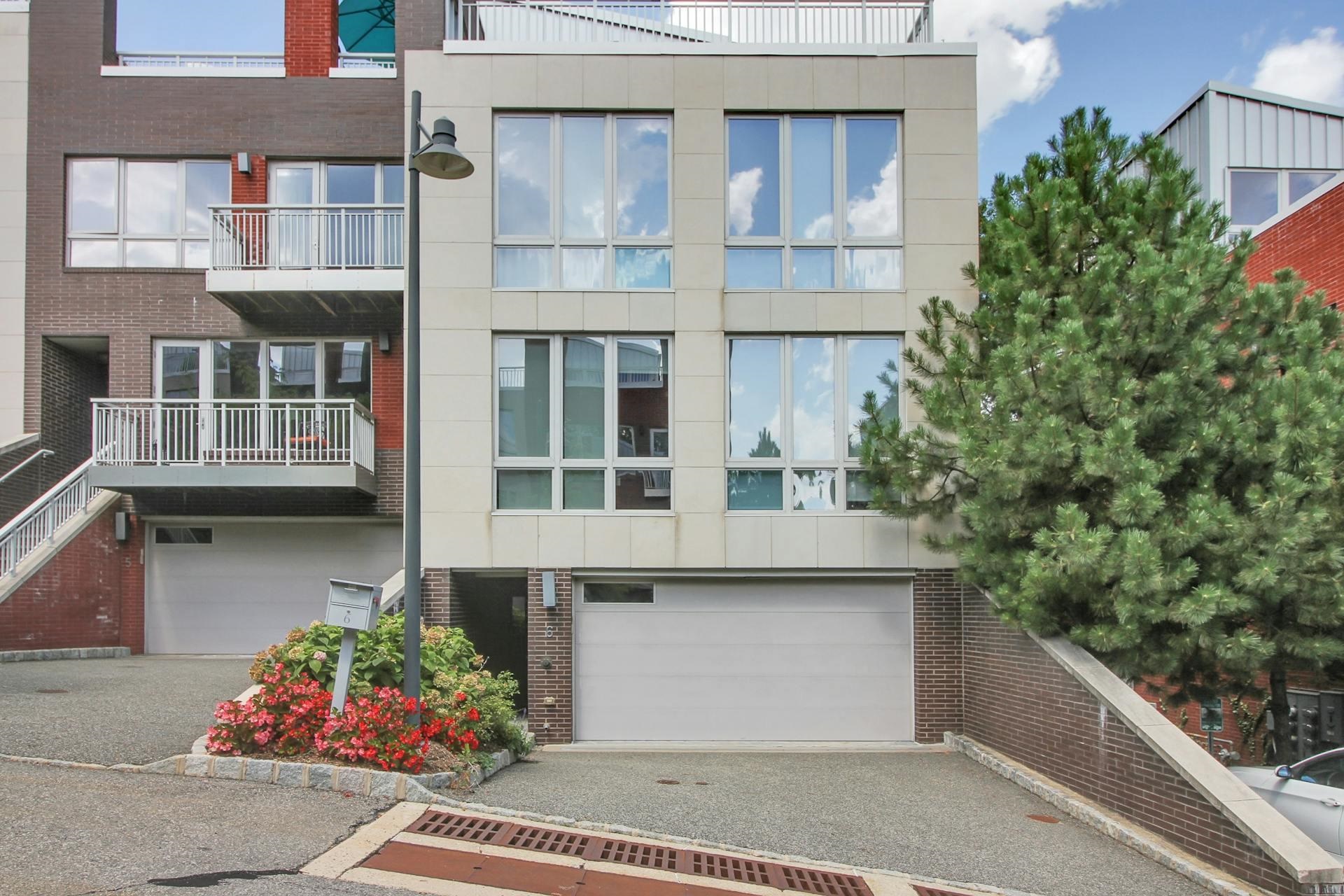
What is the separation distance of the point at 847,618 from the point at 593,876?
22.7ft

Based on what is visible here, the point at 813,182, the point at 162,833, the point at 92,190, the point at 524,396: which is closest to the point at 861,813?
the point at 162,833

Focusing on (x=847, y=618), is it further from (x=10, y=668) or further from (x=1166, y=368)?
(x=10, y=668)

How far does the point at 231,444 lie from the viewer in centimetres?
1511

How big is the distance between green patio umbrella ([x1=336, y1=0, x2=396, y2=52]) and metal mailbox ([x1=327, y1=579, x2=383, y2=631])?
14.3 m

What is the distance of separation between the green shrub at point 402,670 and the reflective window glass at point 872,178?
23.1 feet

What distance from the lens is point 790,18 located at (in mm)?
14047

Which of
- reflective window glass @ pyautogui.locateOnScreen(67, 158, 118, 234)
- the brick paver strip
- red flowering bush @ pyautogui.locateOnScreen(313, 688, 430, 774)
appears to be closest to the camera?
the brick paver strip

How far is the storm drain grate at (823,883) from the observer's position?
7016mm

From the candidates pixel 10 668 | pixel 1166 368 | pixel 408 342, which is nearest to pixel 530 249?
pixel 408 342

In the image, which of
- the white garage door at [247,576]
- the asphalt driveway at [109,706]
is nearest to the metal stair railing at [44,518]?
the white garage door at [247,576]

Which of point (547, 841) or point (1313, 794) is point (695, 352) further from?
point (1313, 794)

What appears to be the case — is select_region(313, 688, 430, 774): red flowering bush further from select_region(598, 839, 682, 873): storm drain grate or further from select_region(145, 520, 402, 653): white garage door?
select_region(145, 520, 402, 653): white garage door

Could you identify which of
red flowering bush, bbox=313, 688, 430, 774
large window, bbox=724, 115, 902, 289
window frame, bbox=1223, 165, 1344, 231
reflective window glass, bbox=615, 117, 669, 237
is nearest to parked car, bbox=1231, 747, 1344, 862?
large window, bbox=724, 115, 902, 289

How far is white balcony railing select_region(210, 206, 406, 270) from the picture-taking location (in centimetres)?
1502
